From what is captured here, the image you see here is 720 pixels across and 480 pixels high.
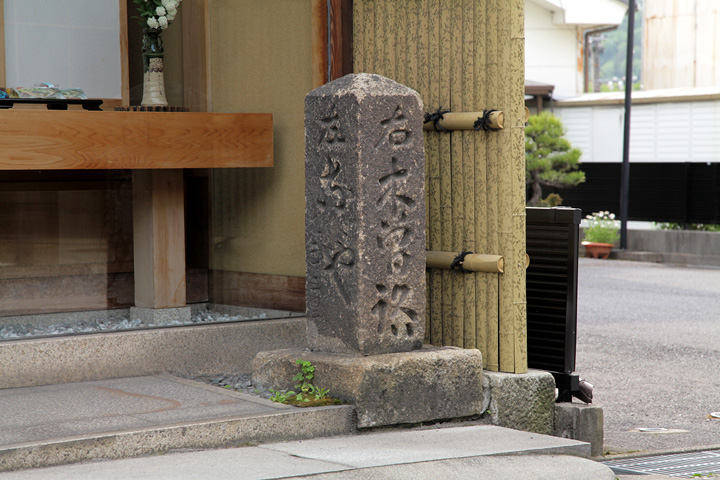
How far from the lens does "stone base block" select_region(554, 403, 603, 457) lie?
5500 mm

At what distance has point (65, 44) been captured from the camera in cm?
627

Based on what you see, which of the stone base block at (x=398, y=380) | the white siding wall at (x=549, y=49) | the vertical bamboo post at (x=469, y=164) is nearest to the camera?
the stone base block at (x=398, y=380)

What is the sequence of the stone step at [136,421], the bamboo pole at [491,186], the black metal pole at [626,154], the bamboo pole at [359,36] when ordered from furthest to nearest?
1. the black metal pole at [626,154]
2. the bamboo pole at [359,36]
3. the bamboo pole at [491,186]
4. the stone step at [136,421]

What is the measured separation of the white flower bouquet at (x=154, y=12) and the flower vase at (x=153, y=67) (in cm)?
5

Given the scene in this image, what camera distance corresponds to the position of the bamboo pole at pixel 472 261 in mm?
5371

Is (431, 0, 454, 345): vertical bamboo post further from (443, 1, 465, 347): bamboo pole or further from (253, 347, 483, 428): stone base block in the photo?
(253, 347, 483, 428): stone base block

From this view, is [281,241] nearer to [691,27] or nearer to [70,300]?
[70,300]

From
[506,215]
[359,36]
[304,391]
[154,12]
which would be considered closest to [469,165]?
Answer: [506,215]

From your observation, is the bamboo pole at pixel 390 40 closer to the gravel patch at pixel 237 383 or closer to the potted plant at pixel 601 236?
the gravel patch at pixel 237 383

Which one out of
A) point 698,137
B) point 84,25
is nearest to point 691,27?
point 698,137

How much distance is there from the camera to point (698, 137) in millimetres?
19906

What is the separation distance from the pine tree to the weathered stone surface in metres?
15.2

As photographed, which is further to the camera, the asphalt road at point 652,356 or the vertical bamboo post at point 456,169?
the asphalt road at point 652,356

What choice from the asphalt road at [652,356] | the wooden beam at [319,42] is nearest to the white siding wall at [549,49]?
the asphalt road at [652,356]
